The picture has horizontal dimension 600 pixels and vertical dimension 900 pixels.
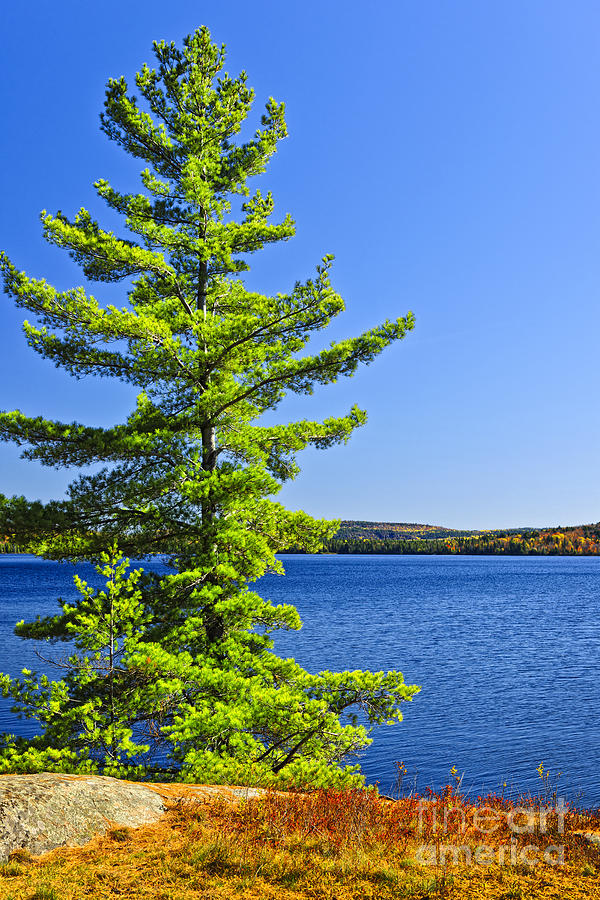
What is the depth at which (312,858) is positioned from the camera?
703cm

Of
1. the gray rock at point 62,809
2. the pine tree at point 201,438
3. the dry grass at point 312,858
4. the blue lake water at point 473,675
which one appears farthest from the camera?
the blue lake water at point 473,675

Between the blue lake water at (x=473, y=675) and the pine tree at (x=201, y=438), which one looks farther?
the blue lake water at (x=473, y=675)

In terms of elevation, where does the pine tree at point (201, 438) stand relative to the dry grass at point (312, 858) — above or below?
above

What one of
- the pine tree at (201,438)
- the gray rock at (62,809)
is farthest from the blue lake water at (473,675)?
the gray rock at (62,809)

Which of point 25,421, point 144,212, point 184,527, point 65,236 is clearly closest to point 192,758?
point 184,527

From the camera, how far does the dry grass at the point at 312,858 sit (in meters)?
6.38

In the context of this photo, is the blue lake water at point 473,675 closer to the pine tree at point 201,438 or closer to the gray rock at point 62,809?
the pine tree at point 201,438

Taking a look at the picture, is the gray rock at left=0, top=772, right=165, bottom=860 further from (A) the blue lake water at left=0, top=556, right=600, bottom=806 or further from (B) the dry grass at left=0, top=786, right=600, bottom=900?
(A) the blue lake water at left=0, top=556, right=600, bottom=806

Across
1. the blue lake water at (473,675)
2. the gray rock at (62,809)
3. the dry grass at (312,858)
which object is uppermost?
the gray rock at (62,809)

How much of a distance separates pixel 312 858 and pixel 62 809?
3.13 m

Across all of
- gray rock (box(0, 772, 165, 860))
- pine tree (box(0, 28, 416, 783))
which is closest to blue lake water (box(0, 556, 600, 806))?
pine tree (box(0, 28, 416, 783))

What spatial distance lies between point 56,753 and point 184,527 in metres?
5.42

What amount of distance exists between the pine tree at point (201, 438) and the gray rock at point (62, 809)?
2669 millimetres

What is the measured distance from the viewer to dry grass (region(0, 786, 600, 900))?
20.9 feet
